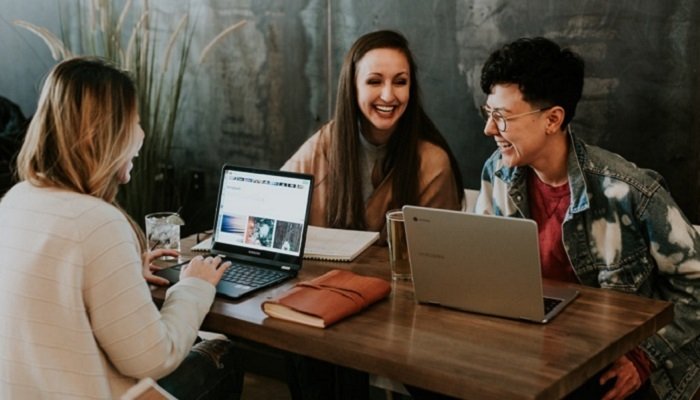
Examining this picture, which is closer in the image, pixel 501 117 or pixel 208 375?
pixel 208 375

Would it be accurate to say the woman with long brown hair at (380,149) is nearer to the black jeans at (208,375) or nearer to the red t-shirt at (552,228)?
the red t-shirt at (552,228)

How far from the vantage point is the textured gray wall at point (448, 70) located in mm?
2773

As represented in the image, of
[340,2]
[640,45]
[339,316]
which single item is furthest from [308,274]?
[340,2]

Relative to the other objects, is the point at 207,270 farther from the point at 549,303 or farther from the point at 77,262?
the point at 549,303

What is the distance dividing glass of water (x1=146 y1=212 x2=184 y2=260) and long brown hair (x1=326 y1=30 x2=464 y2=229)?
51 centimetres

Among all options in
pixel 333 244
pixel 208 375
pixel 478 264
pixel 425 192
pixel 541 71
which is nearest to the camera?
pixel 478 264

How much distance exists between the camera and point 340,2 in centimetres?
345

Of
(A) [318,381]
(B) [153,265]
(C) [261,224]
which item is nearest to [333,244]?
(C) [261,224]

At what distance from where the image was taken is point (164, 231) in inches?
97.1

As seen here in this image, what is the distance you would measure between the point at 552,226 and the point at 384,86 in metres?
0.72

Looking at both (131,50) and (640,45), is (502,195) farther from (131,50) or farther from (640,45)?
(131,50)

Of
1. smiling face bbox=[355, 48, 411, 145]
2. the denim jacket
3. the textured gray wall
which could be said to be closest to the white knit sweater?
the denim jacket

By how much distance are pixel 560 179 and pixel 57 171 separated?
124 centimetres

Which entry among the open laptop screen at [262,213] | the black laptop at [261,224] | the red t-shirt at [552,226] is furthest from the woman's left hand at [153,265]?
the red t-shirt at [552,226]
